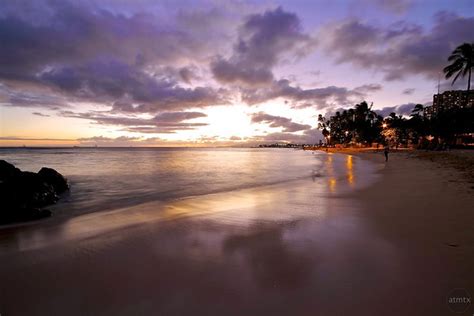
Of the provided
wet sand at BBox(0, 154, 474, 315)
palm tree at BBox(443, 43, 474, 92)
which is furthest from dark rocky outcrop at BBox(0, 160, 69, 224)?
palm tree at BBox(443, 43, 474, 92)

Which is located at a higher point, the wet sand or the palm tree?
the palm tree

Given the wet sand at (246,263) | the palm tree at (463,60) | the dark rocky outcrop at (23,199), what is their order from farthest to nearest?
the palm tree at (463,60)
the dark rocky outcrop at (23,199)
the wet sand at (246,263)

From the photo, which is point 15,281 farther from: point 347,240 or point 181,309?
point 347,240

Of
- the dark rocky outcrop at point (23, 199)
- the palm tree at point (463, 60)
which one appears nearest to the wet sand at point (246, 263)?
the dark rocky outcrop at point (23, 199)

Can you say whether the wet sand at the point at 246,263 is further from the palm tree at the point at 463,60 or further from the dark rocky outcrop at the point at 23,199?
the palm tree at the point at 463,60

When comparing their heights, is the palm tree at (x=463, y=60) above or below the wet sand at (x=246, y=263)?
above

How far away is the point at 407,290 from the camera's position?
3176mm

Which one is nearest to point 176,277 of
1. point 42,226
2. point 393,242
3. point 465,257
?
point 393,242

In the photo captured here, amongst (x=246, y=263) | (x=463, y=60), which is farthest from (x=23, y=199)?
(x=463, y=60)

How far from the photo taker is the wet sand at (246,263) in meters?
3.08

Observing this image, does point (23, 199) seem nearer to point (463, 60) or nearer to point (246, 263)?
point (246, 263)

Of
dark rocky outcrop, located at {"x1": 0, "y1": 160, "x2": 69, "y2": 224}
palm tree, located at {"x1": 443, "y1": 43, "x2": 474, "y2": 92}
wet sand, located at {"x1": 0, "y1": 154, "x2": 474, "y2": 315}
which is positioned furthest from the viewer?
palm tree, located at {"x1": 443, "y1": 43, "x2": 474, "y2": 92}

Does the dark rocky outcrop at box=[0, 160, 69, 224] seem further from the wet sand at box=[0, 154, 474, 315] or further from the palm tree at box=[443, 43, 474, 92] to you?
the palm tree at box=[443, 43, 474, 92]

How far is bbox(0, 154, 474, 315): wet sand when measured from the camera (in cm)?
308
